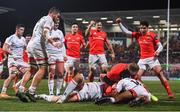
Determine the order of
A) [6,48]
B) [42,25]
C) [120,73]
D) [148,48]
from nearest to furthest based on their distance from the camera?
[120,73], [42,25], [148,48], [6,48]

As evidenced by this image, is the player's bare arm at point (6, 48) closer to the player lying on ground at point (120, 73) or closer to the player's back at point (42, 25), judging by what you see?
the player's back at point (42, 25)

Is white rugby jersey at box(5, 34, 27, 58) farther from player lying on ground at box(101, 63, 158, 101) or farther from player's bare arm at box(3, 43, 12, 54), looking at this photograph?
player lying on ground at box(101, 63, 158, 101)

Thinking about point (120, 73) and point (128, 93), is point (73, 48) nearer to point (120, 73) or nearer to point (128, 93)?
point (120, 73)

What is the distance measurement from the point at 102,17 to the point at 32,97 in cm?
3551

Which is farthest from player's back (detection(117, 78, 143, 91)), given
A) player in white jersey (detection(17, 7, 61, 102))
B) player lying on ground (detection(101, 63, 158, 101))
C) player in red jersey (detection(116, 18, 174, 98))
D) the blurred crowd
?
the blurred crowd

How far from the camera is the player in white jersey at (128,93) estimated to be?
9.62 meters

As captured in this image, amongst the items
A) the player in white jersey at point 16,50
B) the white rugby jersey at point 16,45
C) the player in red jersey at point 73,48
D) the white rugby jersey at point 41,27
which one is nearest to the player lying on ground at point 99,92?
the white rugby jersey at point 41,27

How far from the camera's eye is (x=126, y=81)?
9734 millimetres

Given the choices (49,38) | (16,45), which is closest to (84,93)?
(49,38)

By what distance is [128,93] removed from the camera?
9.73m

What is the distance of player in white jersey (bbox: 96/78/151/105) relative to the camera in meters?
9.62

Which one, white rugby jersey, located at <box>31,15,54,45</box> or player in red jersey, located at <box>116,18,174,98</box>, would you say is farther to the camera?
player in red jersey, located at <box>116,18,174,98</box>

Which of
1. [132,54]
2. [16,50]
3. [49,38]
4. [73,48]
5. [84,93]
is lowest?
[132,54]

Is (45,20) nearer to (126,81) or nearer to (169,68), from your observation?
(126,81)
